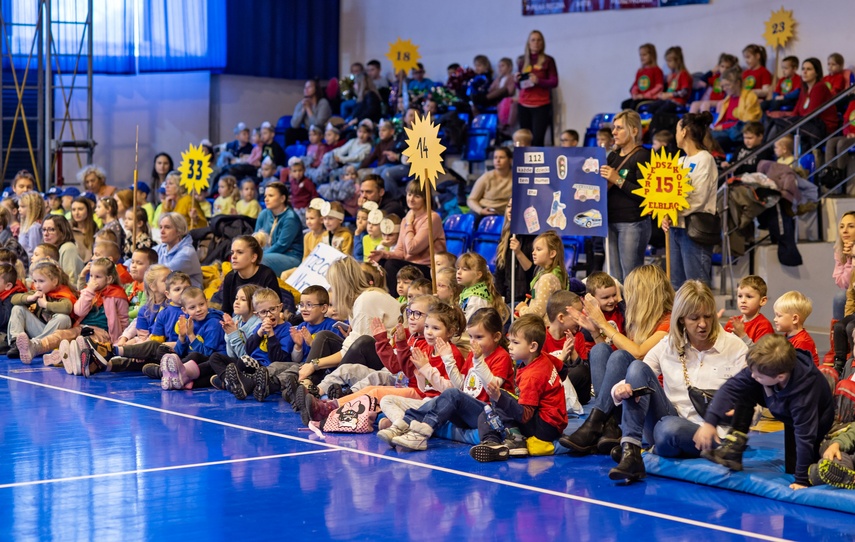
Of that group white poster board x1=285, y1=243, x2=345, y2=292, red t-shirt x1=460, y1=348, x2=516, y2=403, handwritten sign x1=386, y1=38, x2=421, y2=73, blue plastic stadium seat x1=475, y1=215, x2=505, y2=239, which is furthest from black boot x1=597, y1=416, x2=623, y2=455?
handwritten sign x1=386, y1=38, x2=421, y2=73

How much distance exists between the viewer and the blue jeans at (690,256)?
832 centimetres

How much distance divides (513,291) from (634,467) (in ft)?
12.6

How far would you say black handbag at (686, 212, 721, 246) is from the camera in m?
8.14

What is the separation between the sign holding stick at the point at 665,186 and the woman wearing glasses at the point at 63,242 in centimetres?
550

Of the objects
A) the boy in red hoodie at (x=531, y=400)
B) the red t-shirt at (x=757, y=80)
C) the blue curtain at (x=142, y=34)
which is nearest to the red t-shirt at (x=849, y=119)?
the red t-shirt at (x=757, y=80)

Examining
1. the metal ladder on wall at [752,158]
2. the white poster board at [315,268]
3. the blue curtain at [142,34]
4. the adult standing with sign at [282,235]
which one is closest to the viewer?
the white poster board at [315,268]

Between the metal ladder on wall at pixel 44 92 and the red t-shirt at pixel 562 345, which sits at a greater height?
the metal ladder on wall at pixel 44 92

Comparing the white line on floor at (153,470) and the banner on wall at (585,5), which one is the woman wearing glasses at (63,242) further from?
the banner on wall at (585,5)

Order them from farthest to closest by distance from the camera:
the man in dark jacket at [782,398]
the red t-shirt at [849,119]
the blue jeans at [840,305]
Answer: the red t-shirt at [849,119] < the blue jeans at [840,305] < the man in dark jacket at [782,398]

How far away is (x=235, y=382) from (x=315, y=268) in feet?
8.12

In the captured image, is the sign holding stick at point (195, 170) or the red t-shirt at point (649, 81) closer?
the sign holding stick at point (195, 170)

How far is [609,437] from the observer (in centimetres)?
572

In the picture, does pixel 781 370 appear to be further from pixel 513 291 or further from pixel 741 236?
pixel 741 236

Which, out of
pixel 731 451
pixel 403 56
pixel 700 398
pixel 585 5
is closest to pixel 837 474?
pixel 731 451
